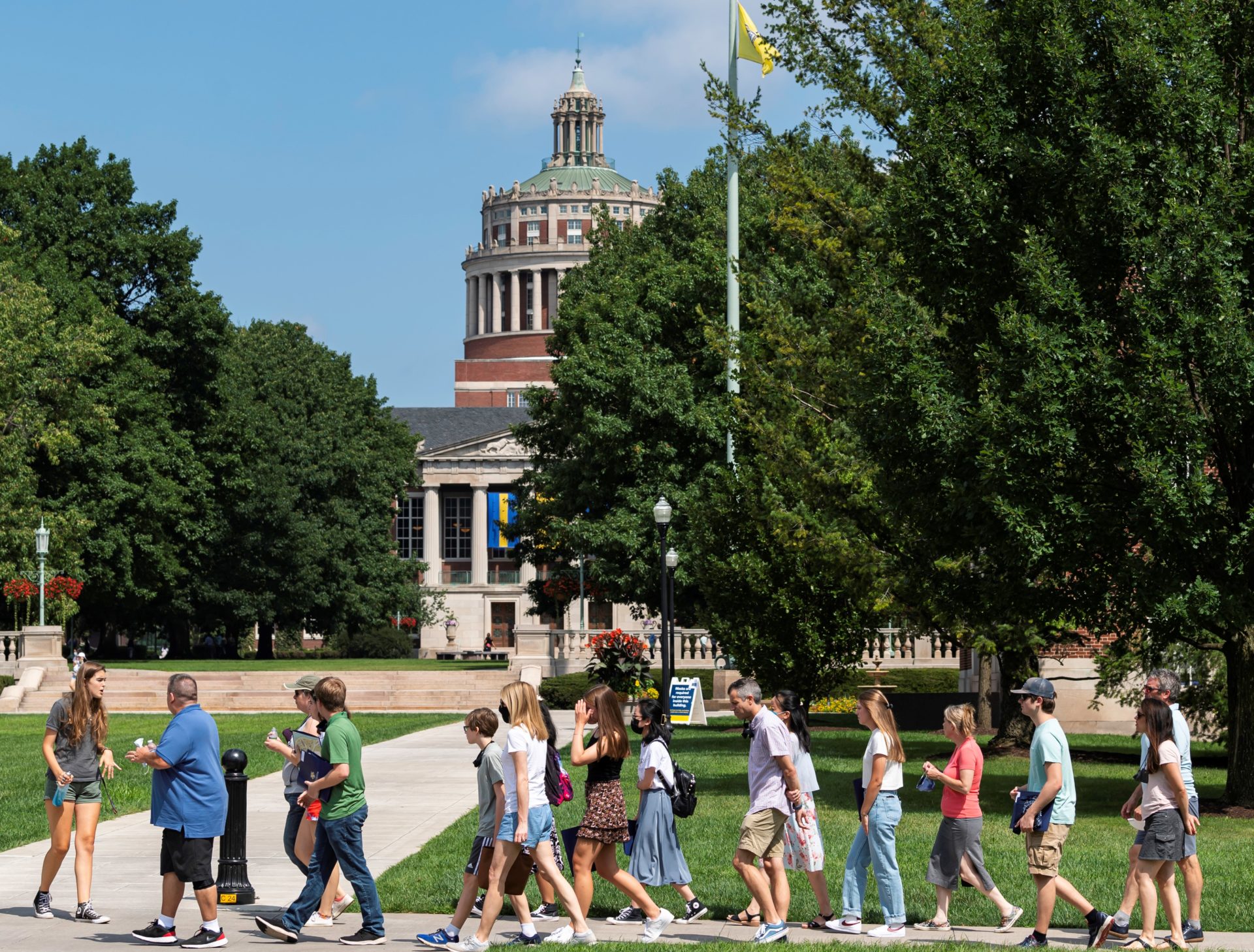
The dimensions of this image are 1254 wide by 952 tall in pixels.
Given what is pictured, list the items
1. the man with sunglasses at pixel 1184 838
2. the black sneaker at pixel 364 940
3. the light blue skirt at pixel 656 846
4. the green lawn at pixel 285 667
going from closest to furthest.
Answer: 1. the man with sunglasses at pixel 1184 838
2. the black sneaker at pixel 364 940
3. the light blue skirt at pixel 656 846
4. the green lawn at pixel 285 667

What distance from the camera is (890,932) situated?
10375 millimetres

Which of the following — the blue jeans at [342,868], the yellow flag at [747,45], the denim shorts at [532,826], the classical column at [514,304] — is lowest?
the blue jeans at [342,868]

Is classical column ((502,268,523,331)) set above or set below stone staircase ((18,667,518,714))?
above

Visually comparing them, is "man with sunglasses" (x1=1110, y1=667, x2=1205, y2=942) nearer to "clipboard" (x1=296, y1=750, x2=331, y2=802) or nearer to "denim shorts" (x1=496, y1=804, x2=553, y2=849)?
"denim shorts" (x1=496, y1=804, x2=553, y2=849)

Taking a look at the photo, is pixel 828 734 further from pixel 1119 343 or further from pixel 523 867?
pixel 523 867

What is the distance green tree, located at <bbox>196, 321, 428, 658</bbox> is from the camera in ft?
214

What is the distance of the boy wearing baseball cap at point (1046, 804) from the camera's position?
9766 millimetres

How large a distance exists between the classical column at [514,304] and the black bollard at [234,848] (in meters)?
148

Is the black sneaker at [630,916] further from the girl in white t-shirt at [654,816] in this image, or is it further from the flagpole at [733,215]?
the flagpole at [733,215]

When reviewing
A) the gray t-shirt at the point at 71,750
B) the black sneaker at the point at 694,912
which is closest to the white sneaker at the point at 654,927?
the black sneaker at the point at 694,912

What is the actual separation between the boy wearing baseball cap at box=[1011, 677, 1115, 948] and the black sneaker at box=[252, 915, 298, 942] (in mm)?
4593

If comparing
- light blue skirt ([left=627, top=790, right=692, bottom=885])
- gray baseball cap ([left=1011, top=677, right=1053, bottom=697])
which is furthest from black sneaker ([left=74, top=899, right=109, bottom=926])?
gray baseball cap ([left=1011, top=677, right=1053, bottom=697])

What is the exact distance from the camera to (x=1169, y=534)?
15172 mm

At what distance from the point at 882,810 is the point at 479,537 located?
4045 inches
